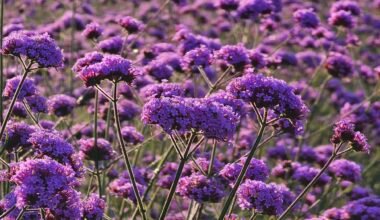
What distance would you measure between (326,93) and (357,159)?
2.11 meters

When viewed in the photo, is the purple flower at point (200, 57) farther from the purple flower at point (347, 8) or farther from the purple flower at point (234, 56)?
the purple flower at point (347, 8)

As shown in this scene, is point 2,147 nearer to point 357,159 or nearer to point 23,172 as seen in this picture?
point 23,172

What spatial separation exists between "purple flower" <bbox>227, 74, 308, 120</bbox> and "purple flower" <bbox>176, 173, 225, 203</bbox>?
826mm

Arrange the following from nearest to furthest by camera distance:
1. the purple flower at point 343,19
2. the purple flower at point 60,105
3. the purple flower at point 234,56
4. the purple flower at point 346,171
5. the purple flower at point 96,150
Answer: the purple flower at point 96,150, the purple flower at point 234,56, the purple flower at point 60,105, the purple flower at point 346,171, the purple flower at point 343,19

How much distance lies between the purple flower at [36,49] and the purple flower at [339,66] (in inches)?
179

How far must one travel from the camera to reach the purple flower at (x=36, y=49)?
15.0 feet

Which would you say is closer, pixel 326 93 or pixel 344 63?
pixel 344 63

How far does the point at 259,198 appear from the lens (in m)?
4.62

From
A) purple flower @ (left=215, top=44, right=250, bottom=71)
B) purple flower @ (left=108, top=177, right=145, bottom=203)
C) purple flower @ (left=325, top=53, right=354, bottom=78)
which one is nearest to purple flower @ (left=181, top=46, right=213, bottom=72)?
purple flower @ (left=215, top=44, right=250, bottom=71)

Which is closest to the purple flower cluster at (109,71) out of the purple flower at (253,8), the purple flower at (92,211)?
the purple flower at (92,211)

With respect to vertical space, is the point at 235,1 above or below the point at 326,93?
above

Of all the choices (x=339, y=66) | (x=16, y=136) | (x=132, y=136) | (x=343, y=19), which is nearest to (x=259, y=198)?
(x=16, y=136)

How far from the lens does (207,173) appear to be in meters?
5.37

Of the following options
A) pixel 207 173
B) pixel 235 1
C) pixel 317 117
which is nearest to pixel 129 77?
pixel 207 173
